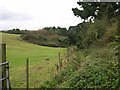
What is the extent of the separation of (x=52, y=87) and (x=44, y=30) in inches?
1318

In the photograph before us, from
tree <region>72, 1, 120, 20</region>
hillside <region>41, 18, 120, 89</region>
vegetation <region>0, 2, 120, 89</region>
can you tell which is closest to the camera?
hillside <region>41, 18, 120, 89</region>

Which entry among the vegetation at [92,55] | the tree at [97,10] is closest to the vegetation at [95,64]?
the vegetation at [92,55]

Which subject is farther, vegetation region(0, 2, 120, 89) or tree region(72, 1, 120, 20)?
tree region(72, 1, 120, 20)

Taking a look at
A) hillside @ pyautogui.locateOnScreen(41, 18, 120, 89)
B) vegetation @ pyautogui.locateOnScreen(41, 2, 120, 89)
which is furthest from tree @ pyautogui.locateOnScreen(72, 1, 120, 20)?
hillside @ pyautogui.locateOnScreen(41, 18, 120, 89)

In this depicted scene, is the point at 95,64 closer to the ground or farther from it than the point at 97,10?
closer to the ground

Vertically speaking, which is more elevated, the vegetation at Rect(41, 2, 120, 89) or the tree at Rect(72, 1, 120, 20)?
the tree at Rect(72, 1, 120, 20)

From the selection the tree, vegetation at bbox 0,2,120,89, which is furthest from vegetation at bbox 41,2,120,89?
the tree

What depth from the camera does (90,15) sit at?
977 inches

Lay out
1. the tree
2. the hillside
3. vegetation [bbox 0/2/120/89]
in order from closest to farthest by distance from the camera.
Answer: the hillside, vegetation [bbox 0/2/120/89], the tree

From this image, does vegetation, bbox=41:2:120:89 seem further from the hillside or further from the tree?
the tree

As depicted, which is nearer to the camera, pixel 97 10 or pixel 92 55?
pixel 92 55

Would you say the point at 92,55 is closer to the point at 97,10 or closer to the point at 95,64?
the point at 95,64

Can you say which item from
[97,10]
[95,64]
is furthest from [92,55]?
[97,10]

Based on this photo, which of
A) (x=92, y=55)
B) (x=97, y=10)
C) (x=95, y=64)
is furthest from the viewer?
(x=97, y=10)
